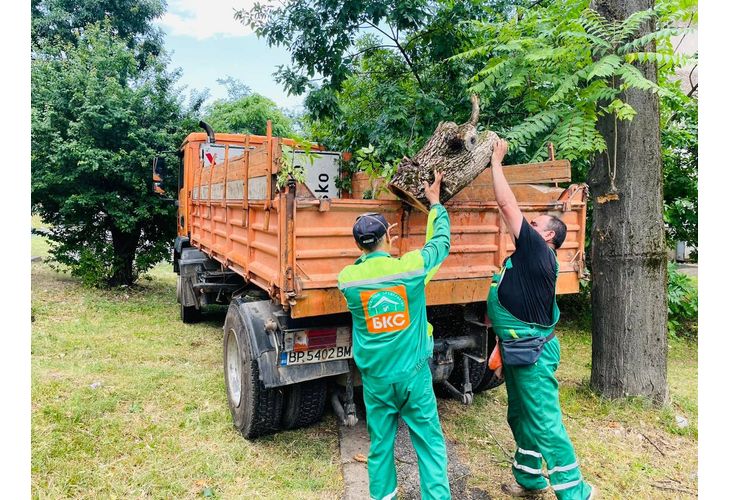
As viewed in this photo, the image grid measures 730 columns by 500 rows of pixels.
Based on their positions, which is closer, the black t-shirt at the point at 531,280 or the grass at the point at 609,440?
the black t-shirt at the point at 531,280

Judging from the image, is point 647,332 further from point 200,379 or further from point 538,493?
point 200,379

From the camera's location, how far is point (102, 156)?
9500mm

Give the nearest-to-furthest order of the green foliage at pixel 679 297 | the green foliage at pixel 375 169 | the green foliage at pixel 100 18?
the green foliage at pixel 375 169 < the green foliage at pixel 679 297 < the green foliage at pixel 100 18

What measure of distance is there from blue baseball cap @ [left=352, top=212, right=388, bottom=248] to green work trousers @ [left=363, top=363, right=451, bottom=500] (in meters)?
0.77

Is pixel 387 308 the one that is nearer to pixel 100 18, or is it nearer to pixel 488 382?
pixel 488 382

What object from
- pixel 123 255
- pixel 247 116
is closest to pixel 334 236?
pixel 123 255

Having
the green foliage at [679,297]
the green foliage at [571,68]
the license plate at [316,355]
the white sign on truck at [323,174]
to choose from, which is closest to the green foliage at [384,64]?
the white sign on truck at [323,174]

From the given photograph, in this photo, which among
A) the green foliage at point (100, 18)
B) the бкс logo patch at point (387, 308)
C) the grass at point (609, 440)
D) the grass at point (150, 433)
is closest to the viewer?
the бкс logo patch at point (387, 308)

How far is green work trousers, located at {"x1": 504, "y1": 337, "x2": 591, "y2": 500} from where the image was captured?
9.61 ft

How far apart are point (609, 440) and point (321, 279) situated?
2730 mm

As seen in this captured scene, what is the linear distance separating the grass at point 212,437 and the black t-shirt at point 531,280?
1.24 meters

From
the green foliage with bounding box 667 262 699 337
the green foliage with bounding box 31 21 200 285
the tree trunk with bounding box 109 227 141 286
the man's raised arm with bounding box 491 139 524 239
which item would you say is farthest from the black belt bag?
the tree trunk with bounding box 109 227 141 286

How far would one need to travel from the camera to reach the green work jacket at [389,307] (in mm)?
2777

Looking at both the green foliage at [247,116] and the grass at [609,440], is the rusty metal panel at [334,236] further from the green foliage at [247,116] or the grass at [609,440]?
the green foliage at [247,116]
